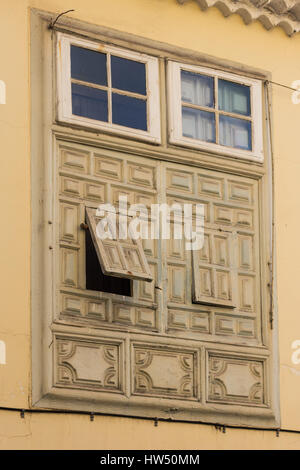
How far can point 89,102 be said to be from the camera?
508 inches

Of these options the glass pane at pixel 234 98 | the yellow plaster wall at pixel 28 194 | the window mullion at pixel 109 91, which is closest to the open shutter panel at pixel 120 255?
the yellow plaster wall at pixel 28 194

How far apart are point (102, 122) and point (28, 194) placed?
106cm

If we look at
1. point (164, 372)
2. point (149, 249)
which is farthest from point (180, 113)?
point (164, 372)

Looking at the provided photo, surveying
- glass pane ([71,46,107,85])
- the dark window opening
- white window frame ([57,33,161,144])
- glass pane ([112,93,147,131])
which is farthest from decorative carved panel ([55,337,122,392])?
glass pane ([71,46,107,85])

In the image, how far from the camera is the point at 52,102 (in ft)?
41.6

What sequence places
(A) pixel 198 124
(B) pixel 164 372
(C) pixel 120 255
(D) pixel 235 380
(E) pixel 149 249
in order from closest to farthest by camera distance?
(C) pixel 120 255, (B) pixel 164 372, (E) pixel 149 249, (D) pixel 235 380, (A) pixel 198 124

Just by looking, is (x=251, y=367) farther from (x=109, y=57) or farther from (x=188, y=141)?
(x=109, y=57)

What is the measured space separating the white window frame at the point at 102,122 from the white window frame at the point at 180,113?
0.14 metres

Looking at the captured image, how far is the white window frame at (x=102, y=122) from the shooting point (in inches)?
500

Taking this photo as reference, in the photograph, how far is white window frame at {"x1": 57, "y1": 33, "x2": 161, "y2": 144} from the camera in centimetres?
1270

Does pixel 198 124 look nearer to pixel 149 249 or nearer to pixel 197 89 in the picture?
pixel 197 89

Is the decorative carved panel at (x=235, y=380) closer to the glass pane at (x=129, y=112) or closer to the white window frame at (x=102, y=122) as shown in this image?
the white window frame at (x=102, y=122)

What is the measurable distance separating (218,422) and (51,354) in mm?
1695
